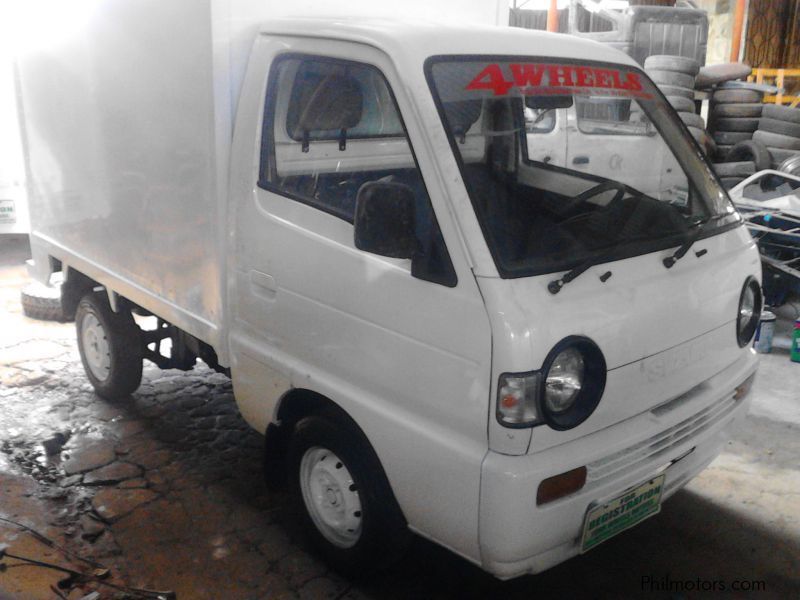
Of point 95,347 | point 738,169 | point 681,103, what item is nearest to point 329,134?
point 95,347

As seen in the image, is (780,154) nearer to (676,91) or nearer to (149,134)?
(676,91)

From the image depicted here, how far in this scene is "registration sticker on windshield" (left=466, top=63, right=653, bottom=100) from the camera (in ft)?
8.14

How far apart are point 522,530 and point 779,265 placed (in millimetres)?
4430

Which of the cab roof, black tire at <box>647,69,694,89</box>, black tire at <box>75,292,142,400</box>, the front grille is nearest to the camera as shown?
the front grille

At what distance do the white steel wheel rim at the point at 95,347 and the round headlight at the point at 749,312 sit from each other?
328cm

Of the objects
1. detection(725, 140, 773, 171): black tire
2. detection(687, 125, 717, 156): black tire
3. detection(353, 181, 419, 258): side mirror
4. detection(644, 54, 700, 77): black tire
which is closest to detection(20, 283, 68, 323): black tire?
detection(353, 181, 419, 258): side mirror

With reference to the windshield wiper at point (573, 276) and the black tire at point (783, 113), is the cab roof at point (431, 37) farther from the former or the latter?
the black tire at point (783, 113)

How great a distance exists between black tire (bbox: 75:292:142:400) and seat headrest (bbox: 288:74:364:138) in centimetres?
186

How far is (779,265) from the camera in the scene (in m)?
5.66

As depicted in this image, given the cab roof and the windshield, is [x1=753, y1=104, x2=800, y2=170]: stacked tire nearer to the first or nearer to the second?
the windshield

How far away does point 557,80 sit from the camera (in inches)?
104

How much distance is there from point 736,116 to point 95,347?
27.3 ft

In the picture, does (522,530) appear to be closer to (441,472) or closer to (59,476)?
(441,472)

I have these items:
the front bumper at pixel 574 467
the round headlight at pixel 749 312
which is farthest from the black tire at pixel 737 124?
the front bumper at pixel 574 467
